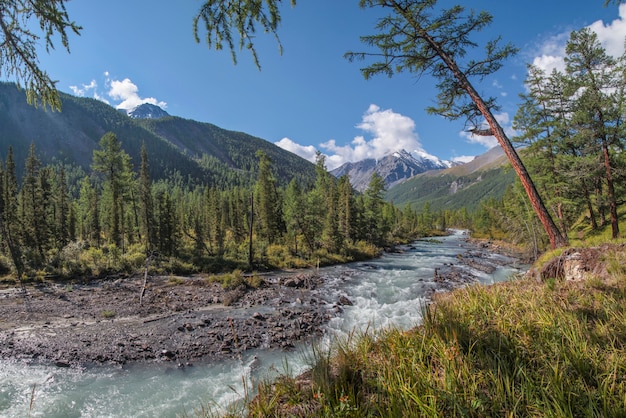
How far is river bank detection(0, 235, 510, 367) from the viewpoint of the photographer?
35.3 feet

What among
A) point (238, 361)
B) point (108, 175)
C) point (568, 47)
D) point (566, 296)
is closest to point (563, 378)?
point (566, 296)

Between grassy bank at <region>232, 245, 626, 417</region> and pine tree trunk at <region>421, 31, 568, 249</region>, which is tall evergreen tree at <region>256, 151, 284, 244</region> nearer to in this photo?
pine tree trunk at <region>421, 31, 568, 249</region>

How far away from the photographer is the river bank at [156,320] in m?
10.8

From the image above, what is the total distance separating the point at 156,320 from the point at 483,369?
15.1 meters

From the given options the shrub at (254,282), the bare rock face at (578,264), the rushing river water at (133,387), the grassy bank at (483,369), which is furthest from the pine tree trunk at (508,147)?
the shrub at (254,282)

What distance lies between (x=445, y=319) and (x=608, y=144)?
2569 centimetres

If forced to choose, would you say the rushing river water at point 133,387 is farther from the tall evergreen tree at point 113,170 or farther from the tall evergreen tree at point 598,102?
the tall evergreen tree at point 113,170

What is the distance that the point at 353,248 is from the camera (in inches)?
1636

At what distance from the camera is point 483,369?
321 cm

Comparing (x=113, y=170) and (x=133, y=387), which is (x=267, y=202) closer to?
(x=113, y=170)

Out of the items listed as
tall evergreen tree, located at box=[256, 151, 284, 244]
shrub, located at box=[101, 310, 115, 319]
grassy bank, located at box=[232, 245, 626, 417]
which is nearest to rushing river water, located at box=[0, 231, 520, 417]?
grassy bank, located at box=[232, 245, 626, 417]

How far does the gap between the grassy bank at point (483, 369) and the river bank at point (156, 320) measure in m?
3.43

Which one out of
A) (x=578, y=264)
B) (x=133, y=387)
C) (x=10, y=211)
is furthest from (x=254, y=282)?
(x=10, y=211)

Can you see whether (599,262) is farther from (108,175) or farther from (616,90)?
(108,175)
